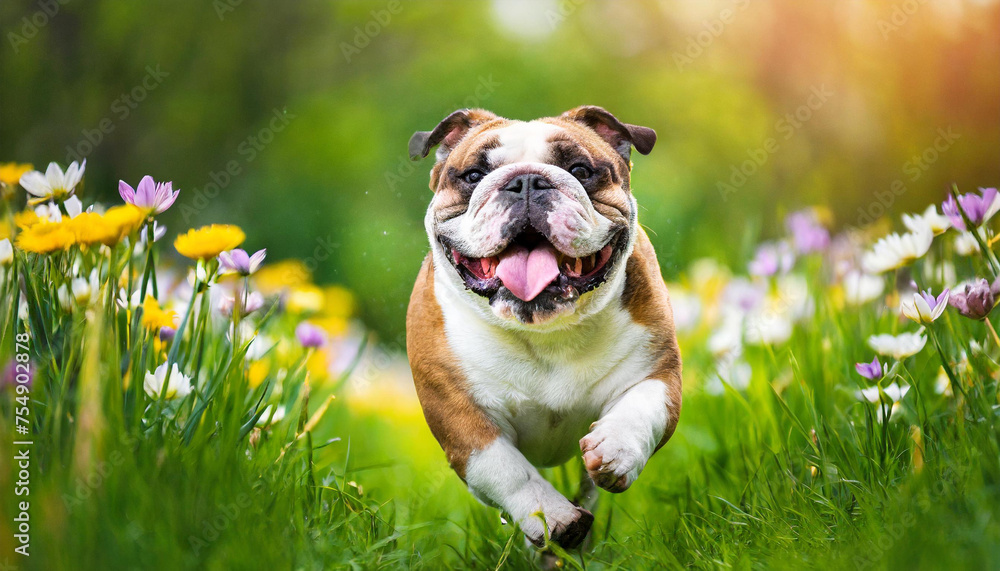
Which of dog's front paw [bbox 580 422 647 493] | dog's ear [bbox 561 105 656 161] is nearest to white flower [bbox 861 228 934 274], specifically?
dog's ear [bbox 561 105 656 161]

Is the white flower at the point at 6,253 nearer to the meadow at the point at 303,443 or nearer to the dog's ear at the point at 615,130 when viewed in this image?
the meadow at the point at 303,443

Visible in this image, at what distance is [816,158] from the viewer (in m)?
8.83

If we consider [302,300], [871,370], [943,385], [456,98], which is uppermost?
[871,370]

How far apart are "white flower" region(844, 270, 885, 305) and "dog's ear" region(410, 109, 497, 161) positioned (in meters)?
2.02

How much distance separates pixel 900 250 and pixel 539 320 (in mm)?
1464

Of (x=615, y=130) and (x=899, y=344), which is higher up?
(x=615, y=130)

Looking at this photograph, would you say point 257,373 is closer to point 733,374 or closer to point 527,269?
point 527,269

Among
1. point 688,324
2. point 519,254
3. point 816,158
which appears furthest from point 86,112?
point 816,158

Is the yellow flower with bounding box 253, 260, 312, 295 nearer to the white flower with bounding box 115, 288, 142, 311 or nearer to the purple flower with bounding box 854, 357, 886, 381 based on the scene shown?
the white flower with bounding box 115, 288, 142, 311

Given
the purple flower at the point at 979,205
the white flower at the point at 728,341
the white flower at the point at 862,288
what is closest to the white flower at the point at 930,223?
the purple flower at the point at 979,205

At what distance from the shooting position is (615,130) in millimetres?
3414

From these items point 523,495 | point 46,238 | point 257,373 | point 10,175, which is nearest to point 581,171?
point 523,495

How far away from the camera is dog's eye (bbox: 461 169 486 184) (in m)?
3.14

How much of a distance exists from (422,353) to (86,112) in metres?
6.45
